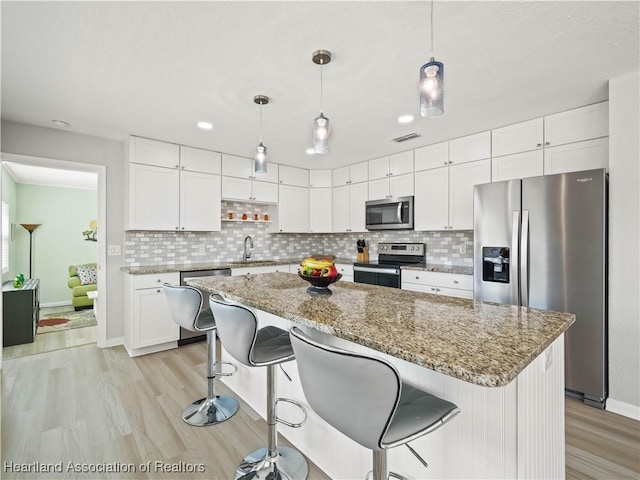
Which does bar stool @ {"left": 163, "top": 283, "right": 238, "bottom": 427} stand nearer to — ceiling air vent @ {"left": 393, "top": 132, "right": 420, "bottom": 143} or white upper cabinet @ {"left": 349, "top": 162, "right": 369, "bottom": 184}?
ceiling air vent @ {"left": 393, "top": 132, "right": 420, "bottom": 143}

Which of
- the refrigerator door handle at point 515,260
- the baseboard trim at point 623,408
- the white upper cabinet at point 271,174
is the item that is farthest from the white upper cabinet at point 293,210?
the baseboard trim at point 623,408

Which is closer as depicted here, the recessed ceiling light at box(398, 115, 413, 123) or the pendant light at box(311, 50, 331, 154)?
the pendant light at box(311, 50, 331, 154)

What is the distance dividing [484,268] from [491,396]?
2019 millimetres

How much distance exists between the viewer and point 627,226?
2162mm

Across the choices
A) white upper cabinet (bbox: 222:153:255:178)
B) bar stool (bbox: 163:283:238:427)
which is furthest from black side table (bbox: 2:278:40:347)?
bar stool (bbox: 163:283:238:427)

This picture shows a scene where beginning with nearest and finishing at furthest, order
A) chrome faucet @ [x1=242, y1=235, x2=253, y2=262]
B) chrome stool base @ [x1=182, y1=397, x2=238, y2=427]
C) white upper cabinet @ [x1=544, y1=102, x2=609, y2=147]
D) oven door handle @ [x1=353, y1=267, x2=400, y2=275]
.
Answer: chrome stool base @ [x1=182, y1=397, x2=238, y2=427] → white upper cabinet @ [x1=544, y1=102, x2=609, y2=147] → oven door handle @ [x1=353, y1=267, x2=400, y2=275] → chrome faucet @ [x1=242, y1=235, x2=253, y2=262]

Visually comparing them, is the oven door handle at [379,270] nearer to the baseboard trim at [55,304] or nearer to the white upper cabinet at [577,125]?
the white upper cabinet at [577,125]

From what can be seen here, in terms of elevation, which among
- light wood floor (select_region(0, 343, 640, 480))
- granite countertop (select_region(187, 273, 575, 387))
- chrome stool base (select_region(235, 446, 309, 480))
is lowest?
light wood floor (select_region(0, 343, 640, 480))

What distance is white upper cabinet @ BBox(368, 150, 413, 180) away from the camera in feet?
12.9

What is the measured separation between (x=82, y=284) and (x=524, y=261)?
21.9 feet

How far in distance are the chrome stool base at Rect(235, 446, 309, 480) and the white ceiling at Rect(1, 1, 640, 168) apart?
7.50ft

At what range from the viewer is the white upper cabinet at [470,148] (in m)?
3.21

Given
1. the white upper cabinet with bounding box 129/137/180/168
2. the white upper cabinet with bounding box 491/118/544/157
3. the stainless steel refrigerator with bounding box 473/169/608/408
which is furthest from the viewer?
the white upper cabinet with bounding box 129/137/180/168

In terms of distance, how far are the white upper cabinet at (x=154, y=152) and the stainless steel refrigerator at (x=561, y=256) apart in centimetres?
338
